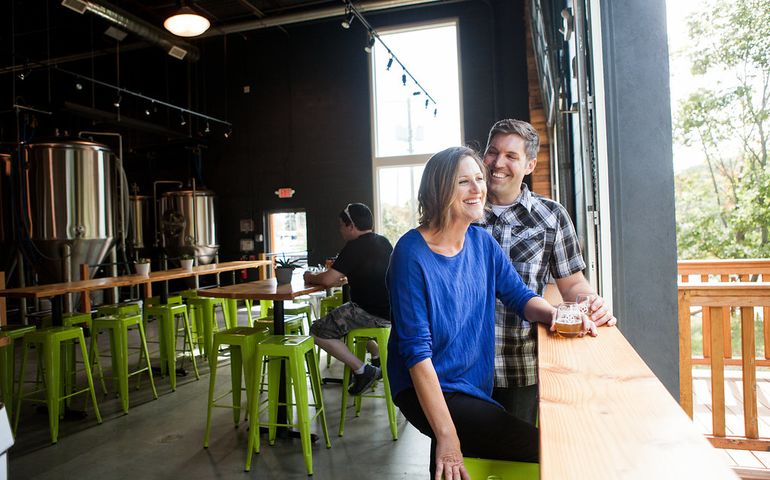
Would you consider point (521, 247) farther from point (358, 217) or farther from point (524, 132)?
point (358, 217)

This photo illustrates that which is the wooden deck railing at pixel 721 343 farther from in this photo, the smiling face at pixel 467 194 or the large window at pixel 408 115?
the large window at pixel 408 115

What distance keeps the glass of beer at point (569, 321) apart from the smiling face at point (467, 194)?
0.38m

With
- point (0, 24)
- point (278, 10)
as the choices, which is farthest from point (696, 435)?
point (0, 24)

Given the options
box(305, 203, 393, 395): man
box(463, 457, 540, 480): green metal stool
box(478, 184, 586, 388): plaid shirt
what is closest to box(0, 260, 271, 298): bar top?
box(305, 203, 393, 395): man

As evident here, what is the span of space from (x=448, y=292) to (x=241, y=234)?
919cm

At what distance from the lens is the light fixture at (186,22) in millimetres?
5656

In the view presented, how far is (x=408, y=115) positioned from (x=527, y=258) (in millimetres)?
7960

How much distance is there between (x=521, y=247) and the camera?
6.01 ft

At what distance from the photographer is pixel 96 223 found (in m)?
6.62

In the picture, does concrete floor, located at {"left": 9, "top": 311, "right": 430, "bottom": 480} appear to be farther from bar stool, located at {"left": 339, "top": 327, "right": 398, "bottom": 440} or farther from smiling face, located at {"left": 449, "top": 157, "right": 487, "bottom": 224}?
smiling face, located at {"left": 449, "top": 157, "right": 487, "bottom": 224}

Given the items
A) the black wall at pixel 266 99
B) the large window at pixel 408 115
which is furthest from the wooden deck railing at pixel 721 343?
the large window at pixel 408 115

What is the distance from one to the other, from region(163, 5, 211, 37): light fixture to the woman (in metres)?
5.32

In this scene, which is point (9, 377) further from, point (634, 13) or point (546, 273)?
point (634, 13)

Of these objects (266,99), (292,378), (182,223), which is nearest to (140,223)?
(182,223)
